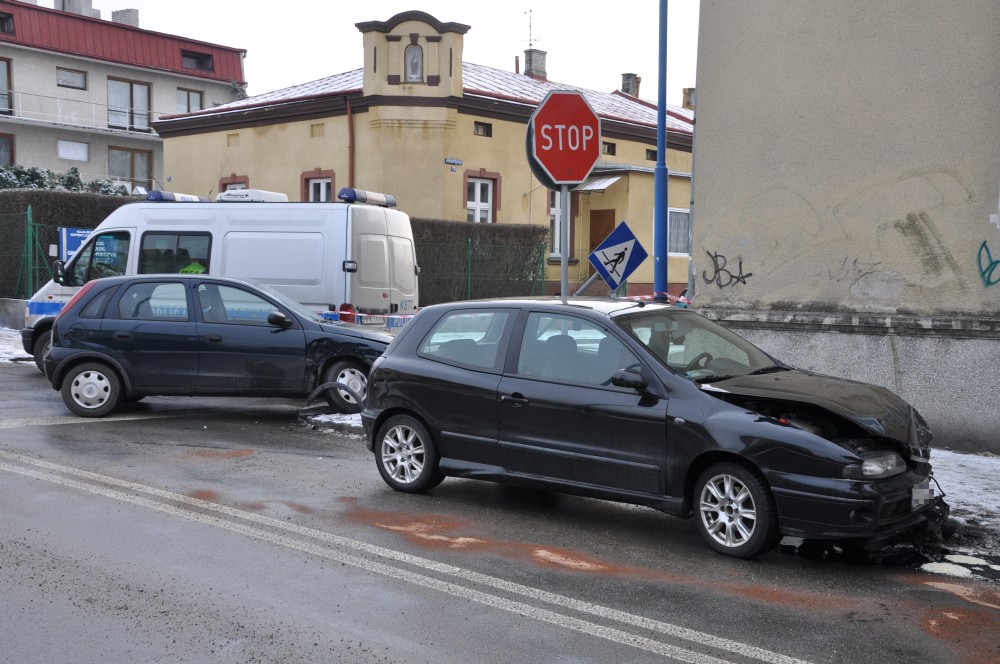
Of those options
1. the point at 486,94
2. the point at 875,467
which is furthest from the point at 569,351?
the point at 486,94

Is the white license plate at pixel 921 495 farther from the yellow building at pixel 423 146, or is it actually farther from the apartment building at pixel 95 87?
the apartment building at pixel 95 87

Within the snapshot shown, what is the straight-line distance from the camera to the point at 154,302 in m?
11.1

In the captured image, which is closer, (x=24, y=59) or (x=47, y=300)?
(x=47, y=300)

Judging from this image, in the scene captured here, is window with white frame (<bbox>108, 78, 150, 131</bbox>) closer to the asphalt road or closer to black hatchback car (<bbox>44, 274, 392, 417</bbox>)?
black hatchback car (<bbox>44, 274, 392, 417</bbox>)

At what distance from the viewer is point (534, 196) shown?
28.3m

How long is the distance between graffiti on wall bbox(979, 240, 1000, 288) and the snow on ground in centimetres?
170

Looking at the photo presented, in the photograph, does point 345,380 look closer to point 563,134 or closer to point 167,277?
point 167,277

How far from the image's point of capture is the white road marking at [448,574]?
4668mm

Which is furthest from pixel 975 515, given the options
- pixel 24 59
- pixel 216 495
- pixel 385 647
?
pixel 24 59

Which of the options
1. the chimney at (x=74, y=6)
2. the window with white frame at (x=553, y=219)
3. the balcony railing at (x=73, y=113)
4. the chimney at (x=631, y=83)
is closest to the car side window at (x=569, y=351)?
the window with white frame at (x=553, y=219)

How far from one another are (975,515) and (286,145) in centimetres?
2363

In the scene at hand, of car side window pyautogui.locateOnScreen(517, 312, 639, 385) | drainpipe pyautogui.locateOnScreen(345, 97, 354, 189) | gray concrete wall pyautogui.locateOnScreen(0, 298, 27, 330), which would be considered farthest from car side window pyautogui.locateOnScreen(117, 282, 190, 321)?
drainpipe pyautogui.locateOnScreen(345, 97, 354, 189)

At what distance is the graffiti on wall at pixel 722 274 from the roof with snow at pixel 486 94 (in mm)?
14563

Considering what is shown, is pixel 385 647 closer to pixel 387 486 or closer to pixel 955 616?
pixel 955 616
